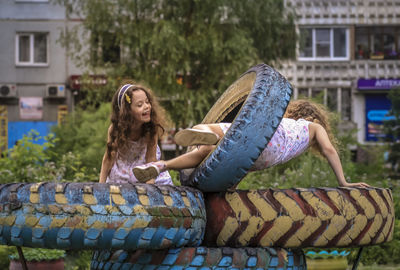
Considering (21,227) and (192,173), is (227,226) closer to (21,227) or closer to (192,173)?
(192,173)

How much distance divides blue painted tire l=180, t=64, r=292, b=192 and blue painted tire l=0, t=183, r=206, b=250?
38 centimetres

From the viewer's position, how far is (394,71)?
32.2 m

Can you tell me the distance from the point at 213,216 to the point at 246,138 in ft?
1.69

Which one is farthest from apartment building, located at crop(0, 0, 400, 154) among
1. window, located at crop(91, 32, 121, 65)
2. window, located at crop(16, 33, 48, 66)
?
window, located at crop(91, 32, 121, 65)

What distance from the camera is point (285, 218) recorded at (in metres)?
3.80

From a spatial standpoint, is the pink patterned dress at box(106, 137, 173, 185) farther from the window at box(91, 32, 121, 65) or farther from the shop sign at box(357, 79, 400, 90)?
the shop sign at box(357, 79, 400, 90)

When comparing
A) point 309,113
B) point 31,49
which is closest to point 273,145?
point 309,113

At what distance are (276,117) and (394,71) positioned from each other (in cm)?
2991

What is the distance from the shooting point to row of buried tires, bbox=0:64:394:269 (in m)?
3.26

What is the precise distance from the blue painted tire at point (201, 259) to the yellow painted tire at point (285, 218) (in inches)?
3.3

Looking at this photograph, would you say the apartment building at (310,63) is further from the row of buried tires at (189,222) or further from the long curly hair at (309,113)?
the row of buried tires at (189,222)

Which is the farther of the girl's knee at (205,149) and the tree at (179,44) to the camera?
the tree at (179,44)

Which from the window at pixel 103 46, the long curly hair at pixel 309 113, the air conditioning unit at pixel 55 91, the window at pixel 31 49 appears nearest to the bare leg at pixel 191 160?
the long curly hair at pixel 309 113

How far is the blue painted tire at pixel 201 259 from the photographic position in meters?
3.57
